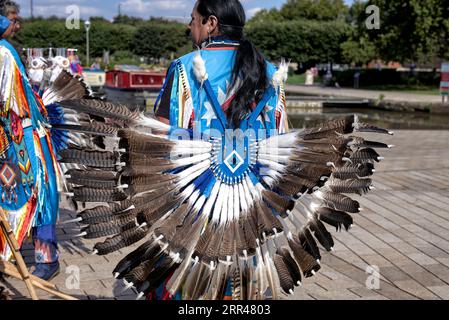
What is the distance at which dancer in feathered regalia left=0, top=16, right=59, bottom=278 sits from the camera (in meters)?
3.81

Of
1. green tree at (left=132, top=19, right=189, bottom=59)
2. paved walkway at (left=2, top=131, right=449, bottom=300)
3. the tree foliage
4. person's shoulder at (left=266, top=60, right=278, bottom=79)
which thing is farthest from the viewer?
green tree at (left=132, top=19, right=189, bottom=59)

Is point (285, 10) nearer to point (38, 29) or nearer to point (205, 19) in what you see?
point (38, 29)

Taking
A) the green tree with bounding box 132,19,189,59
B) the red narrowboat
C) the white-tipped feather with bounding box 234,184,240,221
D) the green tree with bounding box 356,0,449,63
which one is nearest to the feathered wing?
the white-tipped feather with bounding box 234,184,240,221

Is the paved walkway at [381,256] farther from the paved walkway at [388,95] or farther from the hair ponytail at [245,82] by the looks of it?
the paved walkway at [388,95]

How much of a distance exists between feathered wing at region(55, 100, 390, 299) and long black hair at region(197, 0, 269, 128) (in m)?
0.18

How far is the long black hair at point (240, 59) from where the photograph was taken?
8.59ft

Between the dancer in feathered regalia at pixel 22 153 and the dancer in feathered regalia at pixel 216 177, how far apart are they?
134 cm

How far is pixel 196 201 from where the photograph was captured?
248 centimetres

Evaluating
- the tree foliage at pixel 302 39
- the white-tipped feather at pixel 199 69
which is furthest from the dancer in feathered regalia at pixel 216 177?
the tree foliage at pixel 302 39

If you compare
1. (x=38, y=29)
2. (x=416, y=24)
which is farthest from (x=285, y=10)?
(x=416, y=24)

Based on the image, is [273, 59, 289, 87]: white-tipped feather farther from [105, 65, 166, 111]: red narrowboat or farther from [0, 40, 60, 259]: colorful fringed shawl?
[105, 65, 166, 111]: red narrowboat

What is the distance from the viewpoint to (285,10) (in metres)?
74.4

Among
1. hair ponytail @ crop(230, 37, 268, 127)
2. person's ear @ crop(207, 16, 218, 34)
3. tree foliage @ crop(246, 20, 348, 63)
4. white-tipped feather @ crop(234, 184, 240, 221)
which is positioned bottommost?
white-tipped feather @ crop(234, 184, 240, 221)

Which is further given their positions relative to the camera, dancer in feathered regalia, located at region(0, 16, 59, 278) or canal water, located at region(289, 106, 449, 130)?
canal water, located at region(289, 106, 449, 130)
